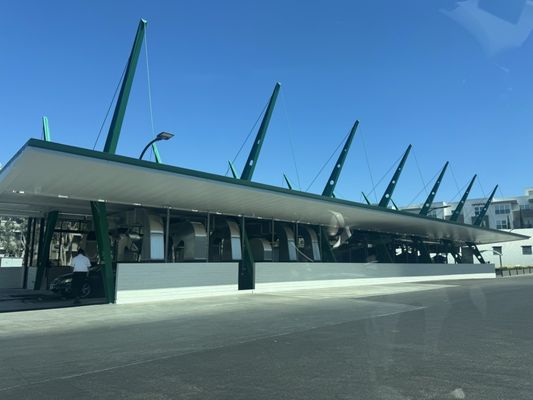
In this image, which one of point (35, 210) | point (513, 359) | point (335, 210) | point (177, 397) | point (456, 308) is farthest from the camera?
point (335, 210)

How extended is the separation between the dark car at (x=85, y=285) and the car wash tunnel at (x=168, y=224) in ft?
0.16

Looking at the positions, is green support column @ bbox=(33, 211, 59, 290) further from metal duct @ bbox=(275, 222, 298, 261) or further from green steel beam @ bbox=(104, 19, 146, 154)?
metal duct @ bbox=(275, 222, 298, 261)

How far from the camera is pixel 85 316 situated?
13.3m

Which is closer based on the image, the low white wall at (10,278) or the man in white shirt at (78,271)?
the man in white shirt at (78,271)

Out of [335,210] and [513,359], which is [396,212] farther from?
[513,359]

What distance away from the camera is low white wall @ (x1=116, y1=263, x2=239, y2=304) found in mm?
16938

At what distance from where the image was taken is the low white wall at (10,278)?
2431 centimetres

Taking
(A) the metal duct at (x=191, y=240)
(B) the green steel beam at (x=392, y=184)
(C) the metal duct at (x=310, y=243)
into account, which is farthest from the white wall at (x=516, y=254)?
(A) the metal duct at (x=191, y=240)

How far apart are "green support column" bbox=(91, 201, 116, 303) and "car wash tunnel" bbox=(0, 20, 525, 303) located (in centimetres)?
4

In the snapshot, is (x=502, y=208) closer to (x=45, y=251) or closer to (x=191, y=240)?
(x=191, y=240)

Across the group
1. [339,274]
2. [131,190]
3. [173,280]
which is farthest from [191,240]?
[339,274]

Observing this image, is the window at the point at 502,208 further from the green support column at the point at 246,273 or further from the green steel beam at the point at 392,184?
the green support column at the point at 246,273

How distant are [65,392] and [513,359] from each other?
6423 millimetres

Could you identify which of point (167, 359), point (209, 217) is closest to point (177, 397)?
point (167, 359)
